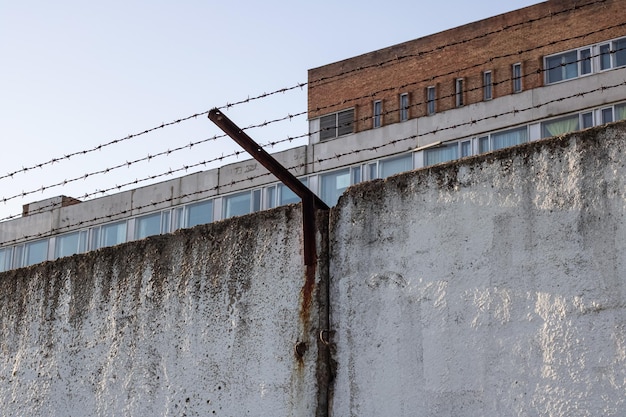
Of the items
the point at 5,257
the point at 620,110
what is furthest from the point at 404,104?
the point at 5,257

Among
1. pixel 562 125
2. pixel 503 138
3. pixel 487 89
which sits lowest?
pixel 503 138

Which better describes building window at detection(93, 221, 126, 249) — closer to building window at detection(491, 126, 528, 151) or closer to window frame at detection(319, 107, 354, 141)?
window frame at detection(319, 107, 354, 141)

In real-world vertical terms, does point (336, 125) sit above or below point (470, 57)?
below

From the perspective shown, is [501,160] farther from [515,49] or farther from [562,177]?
[515,49]

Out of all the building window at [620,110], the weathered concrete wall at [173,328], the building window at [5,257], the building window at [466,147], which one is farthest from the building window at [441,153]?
the weathered concrete wall at [173,328]

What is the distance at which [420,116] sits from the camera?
25.6 meters

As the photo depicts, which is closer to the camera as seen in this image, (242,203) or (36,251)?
(242,203)

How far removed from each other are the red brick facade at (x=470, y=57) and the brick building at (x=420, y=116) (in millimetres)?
32

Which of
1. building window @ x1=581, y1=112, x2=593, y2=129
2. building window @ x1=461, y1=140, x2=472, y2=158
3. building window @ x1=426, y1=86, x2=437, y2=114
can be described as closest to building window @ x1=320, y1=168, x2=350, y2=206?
building window @ x1=461, y1=140, x2=472, y2=158

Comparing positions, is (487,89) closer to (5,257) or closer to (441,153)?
(441,153)

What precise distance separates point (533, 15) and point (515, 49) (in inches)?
37.6

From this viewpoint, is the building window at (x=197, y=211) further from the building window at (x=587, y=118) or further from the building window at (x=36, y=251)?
the building window at (x=587, y=118)

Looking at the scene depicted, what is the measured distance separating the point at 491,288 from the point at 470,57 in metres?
21.6

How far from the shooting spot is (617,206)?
226 inches
